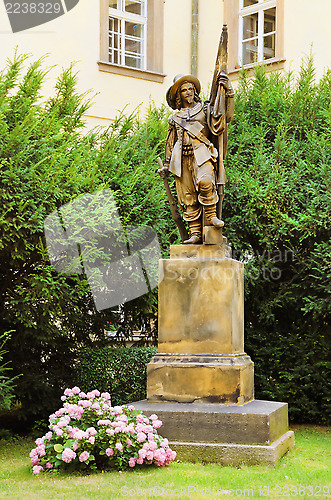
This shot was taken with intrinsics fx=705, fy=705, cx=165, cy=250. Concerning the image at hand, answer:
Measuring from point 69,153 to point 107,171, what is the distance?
71 centimetres

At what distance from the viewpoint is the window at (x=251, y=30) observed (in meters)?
15.2

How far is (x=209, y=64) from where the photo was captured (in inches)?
644

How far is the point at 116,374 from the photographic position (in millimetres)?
9203

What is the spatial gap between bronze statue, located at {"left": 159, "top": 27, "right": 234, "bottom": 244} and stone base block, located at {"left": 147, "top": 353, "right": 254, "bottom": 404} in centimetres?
126

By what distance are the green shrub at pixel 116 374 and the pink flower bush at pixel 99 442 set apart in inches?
115

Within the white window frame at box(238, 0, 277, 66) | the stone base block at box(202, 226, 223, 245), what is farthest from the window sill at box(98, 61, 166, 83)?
the stone base block at box(202, 226, 223, 245)

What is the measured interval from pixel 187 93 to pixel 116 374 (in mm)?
3823

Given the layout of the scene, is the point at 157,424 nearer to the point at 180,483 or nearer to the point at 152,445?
the point at 152,445

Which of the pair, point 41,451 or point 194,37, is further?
point 194,37

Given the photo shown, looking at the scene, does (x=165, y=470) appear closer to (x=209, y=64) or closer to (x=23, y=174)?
(x=23, y=174)

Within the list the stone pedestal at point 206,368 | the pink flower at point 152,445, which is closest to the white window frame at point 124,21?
the stone pedestal at point 206,368

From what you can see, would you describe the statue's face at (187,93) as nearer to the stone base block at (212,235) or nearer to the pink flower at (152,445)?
the stone base block at (212,235)

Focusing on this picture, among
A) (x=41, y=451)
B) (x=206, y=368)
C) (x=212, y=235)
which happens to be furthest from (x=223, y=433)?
(x=212, y=235)

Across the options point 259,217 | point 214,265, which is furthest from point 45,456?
point 259,217
